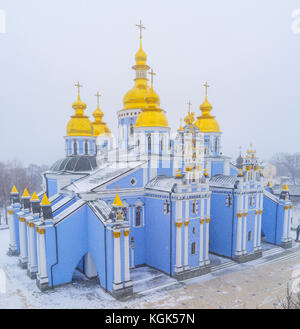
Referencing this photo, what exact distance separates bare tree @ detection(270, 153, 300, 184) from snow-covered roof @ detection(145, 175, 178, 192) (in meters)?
38.5

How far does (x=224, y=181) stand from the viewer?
17.6m

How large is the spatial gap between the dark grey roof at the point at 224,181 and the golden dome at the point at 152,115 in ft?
16.9

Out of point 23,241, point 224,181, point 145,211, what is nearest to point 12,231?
point 23,241

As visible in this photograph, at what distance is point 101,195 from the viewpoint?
47.6ft

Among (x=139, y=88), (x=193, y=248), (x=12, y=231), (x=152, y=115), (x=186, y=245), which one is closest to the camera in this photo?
(x=186, y=245)

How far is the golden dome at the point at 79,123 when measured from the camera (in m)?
20.4

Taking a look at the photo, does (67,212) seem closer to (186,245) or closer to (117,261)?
(117,261)

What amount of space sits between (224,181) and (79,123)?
39.1ft

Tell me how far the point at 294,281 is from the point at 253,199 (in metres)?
5.18

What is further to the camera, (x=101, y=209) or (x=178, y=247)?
(x=178, y=247)
